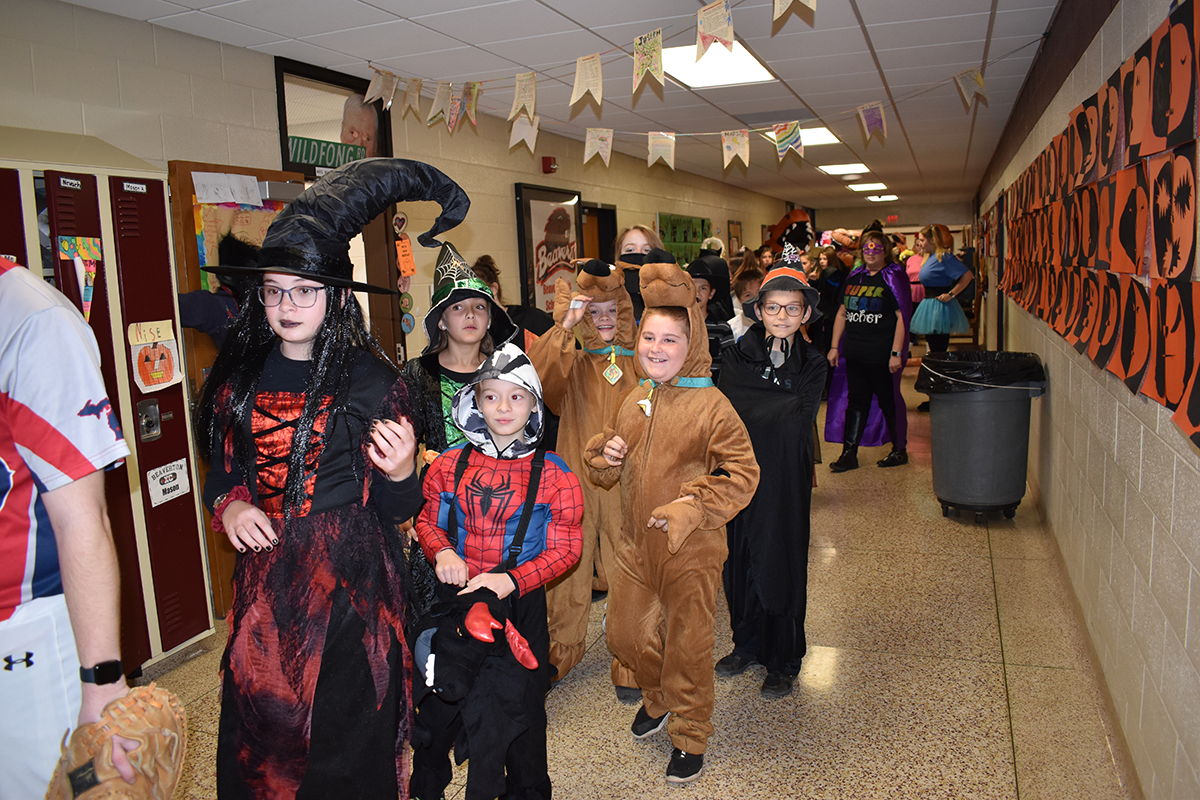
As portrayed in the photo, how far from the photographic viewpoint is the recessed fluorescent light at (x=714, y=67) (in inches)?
196

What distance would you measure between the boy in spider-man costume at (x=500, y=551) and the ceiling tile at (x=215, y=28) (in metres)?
2.78

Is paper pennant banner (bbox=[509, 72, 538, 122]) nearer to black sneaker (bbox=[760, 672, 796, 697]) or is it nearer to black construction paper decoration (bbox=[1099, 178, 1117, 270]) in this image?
black construction paper decoration (bbox=[1099, 178, 1117, 270])

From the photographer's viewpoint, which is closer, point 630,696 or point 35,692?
point 35,692

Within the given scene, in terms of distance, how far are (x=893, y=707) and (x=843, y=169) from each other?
10.3 m

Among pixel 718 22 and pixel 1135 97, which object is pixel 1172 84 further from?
pixel 718 22

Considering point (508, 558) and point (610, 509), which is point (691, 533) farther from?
point (610, 509)

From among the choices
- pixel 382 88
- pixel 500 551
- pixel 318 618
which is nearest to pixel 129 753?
pixel 318 618

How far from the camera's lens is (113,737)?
4.01ft

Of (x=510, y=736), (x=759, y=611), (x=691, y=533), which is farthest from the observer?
(x=759, y=611)

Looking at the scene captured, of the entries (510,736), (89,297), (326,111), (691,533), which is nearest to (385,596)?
(510,736)

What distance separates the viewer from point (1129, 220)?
239 centimetres

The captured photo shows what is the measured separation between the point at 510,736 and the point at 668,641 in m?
0.65

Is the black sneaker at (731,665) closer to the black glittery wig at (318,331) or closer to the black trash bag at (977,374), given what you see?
the black glittery wig at (318,331)

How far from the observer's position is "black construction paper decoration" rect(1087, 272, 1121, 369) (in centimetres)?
258
